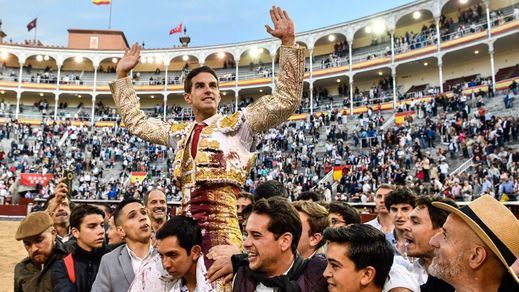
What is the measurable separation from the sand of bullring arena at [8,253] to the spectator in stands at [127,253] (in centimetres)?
629

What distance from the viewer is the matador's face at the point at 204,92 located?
246 centimetres

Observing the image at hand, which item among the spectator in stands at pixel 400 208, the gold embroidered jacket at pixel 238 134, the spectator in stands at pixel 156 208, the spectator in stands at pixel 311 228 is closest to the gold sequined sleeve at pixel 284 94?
the gold embroidered jacket at pixel 238 134

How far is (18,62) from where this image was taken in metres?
41.7

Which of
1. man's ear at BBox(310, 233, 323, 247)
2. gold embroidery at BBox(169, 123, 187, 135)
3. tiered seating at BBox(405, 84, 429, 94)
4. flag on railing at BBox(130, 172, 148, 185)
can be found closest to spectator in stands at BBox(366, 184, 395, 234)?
man's ear at BBox(310, 233, 323, 247)

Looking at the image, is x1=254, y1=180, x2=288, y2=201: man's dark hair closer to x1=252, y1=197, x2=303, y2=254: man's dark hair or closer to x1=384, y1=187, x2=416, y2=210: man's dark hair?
x1=384, y1=187, x2=416, y2=210: man's dark hair

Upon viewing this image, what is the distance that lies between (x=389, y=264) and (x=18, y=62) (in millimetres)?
46504

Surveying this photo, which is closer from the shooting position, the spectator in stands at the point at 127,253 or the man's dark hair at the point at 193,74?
the man's dark hair at the point at 193,74

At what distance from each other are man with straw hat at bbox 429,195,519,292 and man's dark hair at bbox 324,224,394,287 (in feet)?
1.13

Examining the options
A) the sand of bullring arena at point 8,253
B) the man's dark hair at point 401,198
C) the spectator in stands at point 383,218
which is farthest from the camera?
the sand of bullring arena at point 8,253

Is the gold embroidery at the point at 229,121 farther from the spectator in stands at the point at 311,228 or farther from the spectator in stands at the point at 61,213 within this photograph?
the spectator in stands at the point at 61,213

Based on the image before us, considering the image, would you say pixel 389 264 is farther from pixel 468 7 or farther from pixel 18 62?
pixel 18 62

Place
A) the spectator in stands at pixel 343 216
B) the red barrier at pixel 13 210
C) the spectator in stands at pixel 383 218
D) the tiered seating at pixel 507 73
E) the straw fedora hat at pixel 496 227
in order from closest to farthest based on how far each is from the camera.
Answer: the straw fedora hat at pixel 496 227 < the spectator in stands at pixel 343 216 < the spectator in stands at pixel 383 218 < the red barrier at pixel 13 210 < the tiered seating at pixel 507 73

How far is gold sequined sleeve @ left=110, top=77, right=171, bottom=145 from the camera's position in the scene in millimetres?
2730

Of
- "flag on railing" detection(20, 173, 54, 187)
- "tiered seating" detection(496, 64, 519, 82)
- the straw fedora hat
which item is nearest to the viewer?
the straw fedora hat
